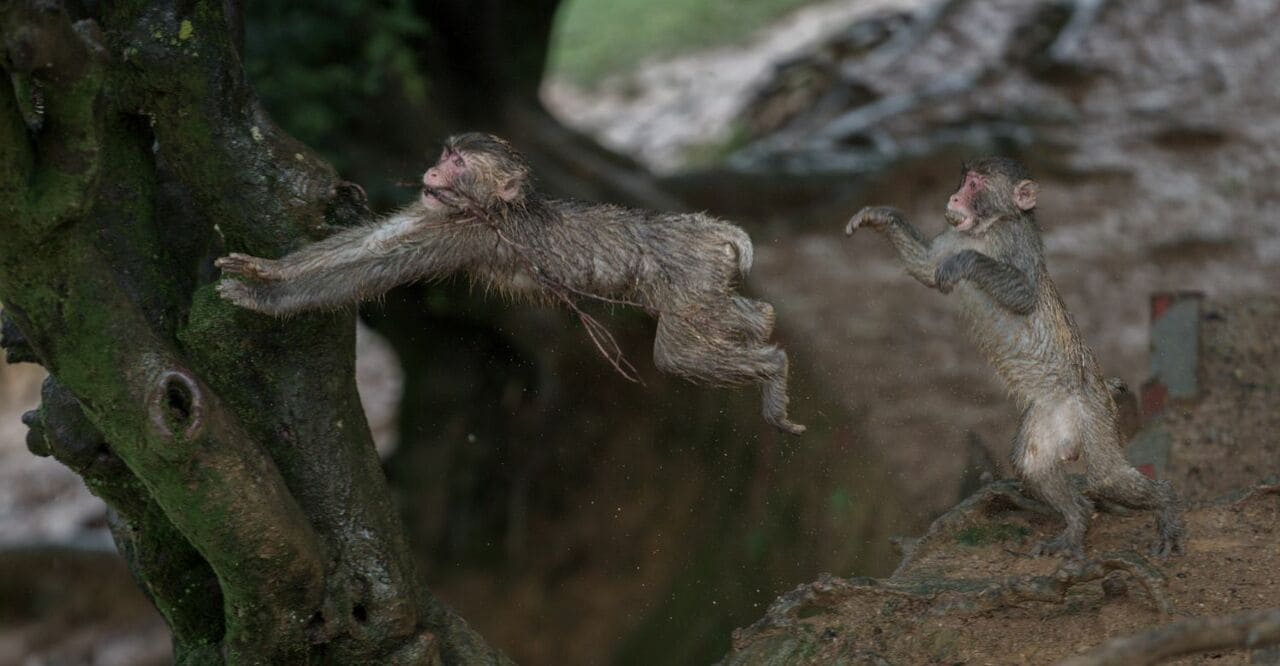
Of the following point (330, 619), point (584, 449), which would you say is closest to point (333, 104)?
point (584, 449)

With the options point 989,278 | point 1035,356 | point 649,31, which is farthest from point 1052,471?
point 649,31

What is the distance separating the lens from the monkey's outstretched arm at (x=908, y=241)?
5.08 m

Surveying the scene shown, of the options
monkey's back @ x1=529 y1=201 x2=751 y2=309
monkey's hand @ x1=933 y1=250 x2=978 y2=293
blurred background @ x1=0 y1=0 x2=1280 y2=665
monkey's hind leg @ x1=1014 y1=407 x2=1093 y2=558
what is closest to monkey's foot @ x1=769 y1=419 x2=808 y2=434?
monkey's back @ x1=529 y1=201 x2=751 y2=309

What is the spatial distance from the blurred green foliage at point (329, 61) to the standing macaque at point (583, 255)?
111 inches

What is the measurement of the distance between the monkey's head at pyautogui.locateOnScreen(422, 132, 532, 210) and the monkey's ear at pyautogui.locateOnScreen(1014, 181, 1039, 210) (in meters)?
1.85

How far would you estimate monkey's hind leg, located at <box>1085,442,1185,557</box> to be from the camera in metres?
4.74

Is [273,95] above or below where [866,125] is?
below

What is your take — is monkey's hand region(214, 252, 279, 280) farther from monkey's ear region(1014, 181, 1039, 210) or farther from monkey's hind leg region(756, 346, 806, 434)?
monkey's ear region(1014, 181, 1039, 210)

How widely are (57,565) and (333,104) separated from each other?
443 centimetres

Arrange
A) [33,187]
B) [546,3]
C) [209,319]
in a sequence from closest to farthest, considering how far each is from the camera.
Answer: [33,187] < [209,319] < [546,3]

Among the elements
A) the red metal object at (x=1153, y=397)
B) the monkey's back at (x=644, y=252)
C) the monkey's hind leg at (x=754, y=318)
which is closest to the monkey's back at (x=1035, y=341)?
the monkey's hind leg at (x=754, y=318)

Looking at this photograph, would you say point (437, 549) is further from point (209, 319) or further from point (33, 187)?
point (33, 187)

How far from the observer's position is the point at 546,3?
801cm

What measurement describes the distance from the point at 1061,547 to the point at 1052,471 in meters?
0.29
